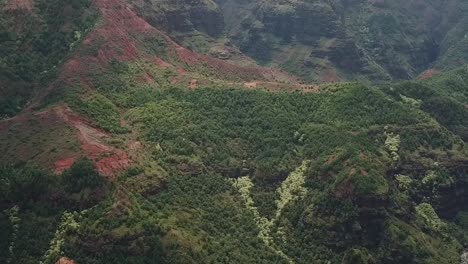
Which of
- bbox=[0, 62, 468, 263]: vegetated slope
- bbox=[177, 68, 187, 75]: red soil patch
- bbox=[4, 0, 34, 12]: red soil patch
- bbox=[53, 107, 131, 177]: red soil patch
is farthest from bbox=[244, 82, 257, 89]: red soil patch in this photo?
bbox=[4, 0, 34, 12]: red soil patch

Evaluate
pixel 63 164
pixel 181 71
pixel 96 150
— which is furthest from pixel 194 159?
pixel 181 71

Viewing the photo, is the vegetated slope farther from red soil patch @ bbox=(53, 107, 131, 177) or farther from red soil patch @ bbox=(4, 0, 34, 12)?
red soil patch @ bbox=(4, 0, 34, 12)

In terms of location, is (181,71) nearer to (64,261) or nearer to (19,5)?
(19,5)

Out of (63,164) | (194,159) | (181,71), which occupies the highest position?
(63,164)

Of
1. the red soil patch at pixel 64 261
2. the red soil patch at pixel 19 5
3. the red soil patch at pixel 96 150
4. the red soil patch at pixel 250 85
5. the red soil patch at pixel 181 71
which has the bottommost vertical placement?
the red soil patch at pixel 250 85

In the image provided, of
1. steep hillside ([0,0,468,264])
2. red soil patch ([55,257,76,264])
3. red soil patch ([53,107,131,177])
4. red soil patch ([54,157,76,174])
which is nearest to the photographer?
red soil patch ([55,257,76,264])

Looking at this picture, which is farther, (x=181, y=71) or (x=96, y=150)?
(x=181, y=71)

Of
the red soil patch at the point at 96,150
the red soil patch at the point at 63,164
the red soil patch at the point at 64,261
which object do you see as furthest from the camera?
the red soil patch at the point at 96,150

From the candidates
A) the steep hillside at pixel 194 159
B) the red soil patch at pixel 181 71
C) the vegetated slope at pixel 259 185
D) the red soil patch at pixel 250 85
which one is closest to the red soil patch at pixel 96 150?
the steep hillside at pixel 194 159

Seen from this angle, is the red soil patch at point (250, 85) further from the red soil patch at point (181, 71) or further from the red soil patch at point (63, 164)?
the red soil patch at point (63, 164)

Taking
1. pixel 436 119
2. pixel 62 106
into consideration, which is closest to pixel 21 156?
pixel 62 106
